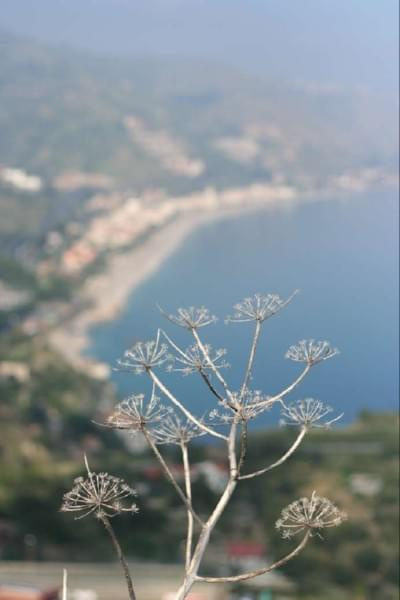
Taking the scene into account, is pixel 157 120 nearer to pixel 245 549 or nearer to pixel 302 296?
pixel 302 296

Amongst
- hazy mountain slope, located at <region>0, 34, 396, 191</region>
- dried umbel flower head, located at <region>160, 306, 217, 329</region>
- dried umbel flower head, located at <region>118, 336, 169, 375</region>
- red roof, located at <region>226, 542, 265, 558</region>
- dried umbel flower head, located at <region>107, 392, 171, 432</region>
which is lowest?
dried umbel flower head, located at <region>107, 392, 171, 432</region>

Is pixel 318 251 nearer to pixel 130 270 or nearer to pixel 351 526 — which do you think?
pixel 130 270

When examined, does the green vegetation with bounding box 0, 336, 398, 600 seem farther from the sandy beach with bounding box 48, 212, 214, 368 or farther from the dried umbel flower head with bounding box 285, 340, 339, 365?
the sandy beach with bounding box 48, 212, 214, 368

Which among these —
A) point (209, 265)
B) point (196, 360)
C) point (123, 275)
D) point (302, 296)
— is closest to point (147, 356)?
point (196, 360)

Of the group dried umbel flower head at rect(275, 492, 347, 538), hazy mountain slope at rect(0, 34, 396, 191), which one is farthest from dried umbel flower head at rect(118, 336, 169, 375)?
hazy mountain slope at rect(0, 34, 396, 191)

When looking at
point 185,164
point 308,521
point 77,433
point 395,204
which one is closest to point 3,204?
point 185,164

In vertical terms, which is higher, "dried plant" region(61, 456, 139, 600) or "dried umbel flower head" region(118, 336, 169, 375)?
"dried umbel flower head" region(118, 336, 169, 375)
